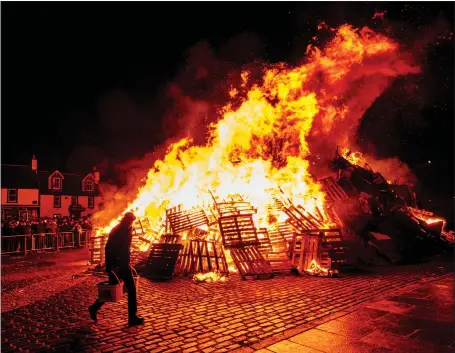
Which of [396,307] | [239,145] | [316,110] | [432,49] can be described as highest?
[432,49]

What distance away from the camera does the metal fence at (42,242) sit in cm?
1501

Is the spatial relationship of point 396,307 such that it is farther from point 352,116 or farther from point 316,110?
point 352,116

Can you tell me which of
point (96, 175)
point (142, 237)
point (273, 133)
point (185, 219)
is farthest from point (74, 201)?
point (185, 219)

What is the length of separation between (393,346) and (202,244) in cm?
659

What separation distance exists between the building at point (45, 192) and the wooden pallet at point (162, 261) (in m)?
34.5

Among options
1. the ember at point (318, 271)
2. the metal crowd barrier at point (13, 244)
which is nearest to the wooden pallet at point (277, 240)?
the ember at point (318, 271)

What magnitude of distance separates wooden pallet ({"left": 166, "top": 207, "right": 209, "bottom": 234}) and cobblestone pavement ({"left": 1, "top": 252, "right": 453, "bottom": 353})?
2.40m

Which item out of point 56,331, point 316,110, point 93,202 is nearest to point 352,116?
point 316,110

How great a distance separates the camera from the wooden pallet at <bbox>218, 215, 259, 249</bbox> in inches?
403

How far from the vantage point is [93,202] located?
50.6 meters

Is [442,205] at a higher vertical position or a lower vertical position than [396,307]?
higher

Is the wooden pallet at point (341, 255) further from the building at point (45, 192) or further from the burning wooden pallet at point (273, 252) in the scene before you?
the building at point (45, 192)

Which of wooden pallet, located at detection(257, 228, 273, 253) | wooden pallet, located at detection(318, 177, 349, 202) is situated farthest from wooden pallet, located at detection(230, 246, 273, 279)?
wooden pallet, located at detection(318, 177, 349, 202)

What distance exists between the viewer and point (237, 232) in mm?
10461
